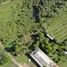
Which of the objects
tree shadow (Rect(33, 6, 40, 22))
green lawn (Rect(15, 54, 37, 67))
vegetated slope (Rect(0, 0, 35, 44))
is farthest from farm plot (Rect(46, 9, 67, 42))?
green lawn (Rect(15, 54, 37, 67))

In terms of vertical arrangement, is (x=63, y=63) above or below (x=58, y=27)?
below

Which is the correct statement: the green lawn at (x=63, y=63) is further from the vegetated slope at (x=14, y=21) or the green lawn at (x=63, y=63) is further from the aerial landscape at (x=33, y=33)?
the vegetated slope at (x=14, y=21)

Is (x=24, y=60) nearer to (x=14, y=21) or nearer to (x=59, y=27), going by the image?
(x=14, y=21)

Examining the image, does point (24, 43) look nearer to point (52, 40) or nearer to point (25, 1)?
point (52, 40)

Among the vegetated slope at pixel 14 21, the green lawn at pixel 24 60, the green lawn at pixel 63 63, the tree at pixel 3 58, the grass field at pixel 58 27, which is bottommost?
the green lawn at pixel 63 63

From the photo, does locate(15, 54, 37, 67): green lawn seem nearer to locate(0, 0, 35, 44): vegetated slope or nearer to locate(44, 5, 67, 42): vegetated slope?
locate(0, 0, 35, 44): vegetated slope

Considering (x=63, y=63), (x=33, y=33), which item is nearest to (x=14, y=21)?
(x=33, y=33)

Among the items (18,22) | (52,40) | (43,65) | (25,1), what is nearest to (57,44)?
→ (52,40)

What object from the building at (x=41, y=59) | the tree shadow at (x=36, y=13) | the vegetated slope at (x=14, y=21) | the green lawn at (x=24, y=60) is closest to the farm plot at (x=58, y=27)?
the tree shadow at (x=36, y=13)
